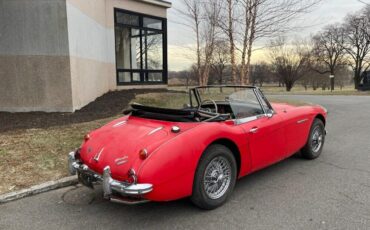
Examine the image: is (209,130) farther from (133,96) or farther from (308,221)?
(133,96)

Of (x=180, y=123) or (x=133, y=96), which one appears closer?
(x=180, y=123)

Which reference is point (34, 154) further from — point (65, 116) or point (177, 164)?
point (65, 116)

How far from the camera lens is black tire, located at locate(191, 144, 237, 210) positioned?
3408mm

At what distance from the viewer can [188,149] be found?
3289mm

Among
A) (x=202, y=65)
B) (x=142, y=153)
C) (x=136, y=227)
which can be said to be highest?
(x=202, y=65)

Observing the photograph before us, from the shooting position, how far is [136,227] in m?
3.22

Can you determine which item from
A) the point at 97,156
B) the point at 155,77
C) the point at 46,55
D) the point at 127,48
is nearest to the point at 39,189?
the point at 97,156

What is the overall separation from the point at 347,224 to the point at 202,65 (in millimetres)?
18162

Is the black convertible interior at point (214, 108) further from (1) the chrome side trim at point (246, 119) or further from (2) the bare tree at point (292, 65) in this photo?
(2) the bare tree at point (292, 65)

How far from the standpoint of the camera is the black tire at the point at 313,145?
529cm

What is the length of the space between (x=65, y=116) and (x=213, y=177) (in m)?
6.65

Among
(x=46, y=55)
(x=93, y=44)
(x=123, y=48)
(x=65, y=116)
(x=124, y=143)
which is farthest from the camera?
(x=123, y=48)

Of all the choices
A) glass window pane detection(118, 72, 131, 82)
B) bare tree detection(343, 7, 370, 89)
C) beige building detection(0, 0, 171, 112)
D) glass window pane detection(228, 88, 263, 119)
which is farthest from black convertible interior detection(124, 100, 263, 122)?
bare tree detection(343, 7, 370, 89)

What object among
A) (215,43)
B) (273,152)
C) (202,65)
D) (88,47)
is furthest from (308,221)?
(202,65)
